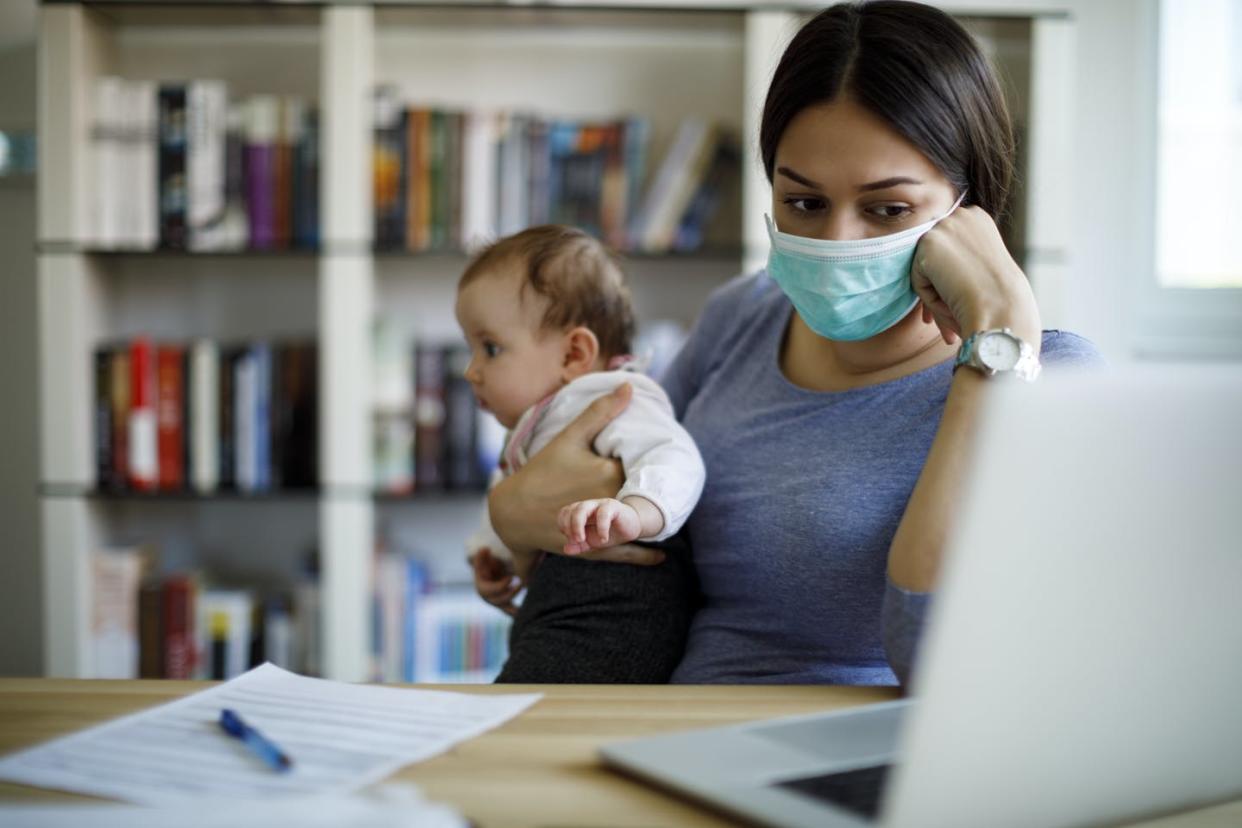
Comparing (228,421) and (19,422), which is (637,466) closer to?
(228,421)

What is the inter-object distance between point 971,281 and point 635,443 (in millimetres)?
391

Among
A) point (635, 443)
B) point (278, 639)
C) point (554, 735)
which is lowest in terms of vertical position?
point (278, 639)

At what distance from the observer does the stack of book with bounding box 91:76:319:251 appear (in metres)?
2.53

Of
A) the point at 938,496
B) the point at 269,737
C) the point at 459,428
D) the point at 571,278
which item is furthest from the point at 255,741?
the point at 459,428

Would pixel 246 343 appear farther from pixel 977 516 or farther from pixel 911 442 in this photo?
pixel 977 516

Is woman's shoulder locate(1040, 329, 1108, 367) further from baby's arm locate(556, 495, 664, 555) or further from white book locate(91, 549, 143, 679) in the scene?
white book locate(91, 549, 143, 679)

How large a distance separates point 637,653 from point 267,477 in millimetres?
1674

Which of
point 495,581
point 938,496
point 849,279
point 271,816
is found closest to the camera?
point 271,816

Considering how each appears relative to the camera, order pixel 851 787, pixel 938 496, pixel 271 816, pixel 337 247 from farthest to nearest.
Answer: pixel 337 247 < pixel 938 496 < pixel 851 787 < pixel 271 816

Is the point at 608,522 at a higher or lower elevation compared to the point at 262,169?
lower

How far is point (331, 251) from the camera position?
251cm

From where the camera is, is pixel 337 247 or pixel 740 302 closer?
pixel 740 302

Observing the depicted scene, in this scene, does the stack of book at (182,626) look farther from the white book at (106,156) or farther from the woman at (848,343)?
the woman at (848,343)

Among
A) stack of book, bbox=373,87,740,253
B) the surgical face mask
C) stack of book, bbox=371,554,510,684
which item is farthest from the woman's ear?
stack of book, bbox=371,554,510,684
